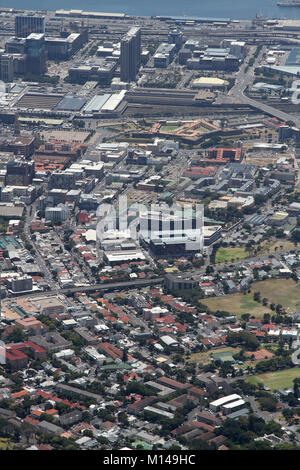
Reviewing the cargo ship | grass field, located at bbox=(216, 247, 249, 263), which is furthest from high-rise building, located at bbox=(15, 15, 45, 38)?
grass field, located at bbox=(216, 247, 249, 263)

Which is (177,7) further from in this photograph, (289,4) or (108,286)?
(108,286)

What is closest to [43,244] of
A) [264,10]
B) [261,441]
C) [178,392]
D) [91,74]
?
[178,392]

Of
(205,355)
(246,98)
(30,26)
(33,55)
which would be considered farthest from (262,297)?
(30,26)

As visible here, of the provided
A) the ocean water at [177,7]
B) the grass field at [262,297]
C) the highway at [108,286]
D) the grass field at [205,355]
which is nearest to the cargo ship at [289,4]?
the ocean water at [177,7]

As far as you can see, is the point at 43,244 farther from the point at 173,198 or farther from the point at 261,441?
the point at 261,441

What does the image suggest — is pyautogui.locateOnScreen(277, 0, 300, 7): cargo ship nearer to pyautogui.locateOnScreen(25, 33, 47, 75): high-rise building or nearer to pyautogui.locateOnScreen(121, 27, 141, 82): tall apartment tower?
pyautogui.locateOnScreen(121, 27, 141, 82): tall apartment tower

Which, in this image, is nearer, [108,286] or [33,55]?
[108,286]

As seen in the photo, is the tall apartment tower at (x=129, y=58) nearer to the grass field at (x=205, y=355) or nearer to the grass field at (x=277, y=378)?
the grass field at (x=205, y=355)
